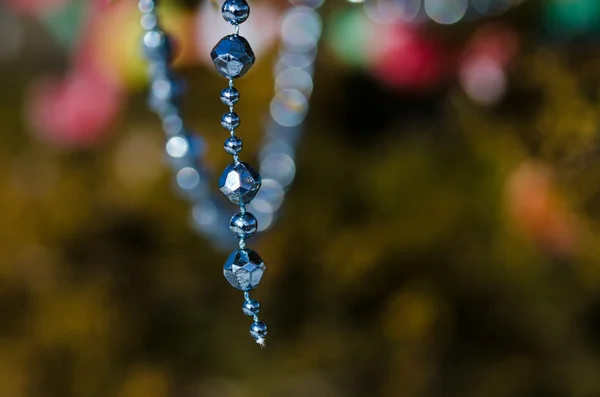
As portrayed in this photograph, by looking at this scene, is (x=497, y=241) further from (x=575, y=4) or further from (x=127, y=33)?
(x=127, y=33)

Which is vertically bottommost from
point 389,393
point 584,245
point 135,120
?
point 389,393

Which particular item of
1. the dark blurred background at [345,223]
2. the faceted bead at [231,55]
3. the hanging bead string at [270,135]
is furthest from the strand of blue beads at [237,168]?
the dark blurred background at [345,223]

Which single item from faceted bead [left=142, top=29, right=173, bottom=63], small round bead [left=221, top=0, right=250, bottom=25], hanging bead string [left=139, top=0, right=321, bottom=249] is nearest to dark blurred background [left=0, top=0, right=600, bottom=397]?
hanging bead string [left=139, top=0, right=321, bottom=249]

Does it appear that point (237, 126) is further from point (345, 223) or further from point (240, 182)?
point (345, 223)

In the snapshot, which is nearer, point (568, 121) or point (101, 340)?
point (568, 121)

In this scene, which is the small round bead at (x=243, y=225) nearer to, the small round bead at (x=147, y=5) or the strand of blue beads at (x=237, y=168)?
the strand of blue beads at (x=237, y=168)

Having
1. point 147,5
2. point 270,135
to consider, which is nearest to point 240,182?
point 147,5

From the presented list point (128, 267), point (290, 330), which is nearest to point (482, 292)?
point (290, 330)

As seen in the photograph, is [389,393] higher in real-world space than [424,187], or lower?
lower
